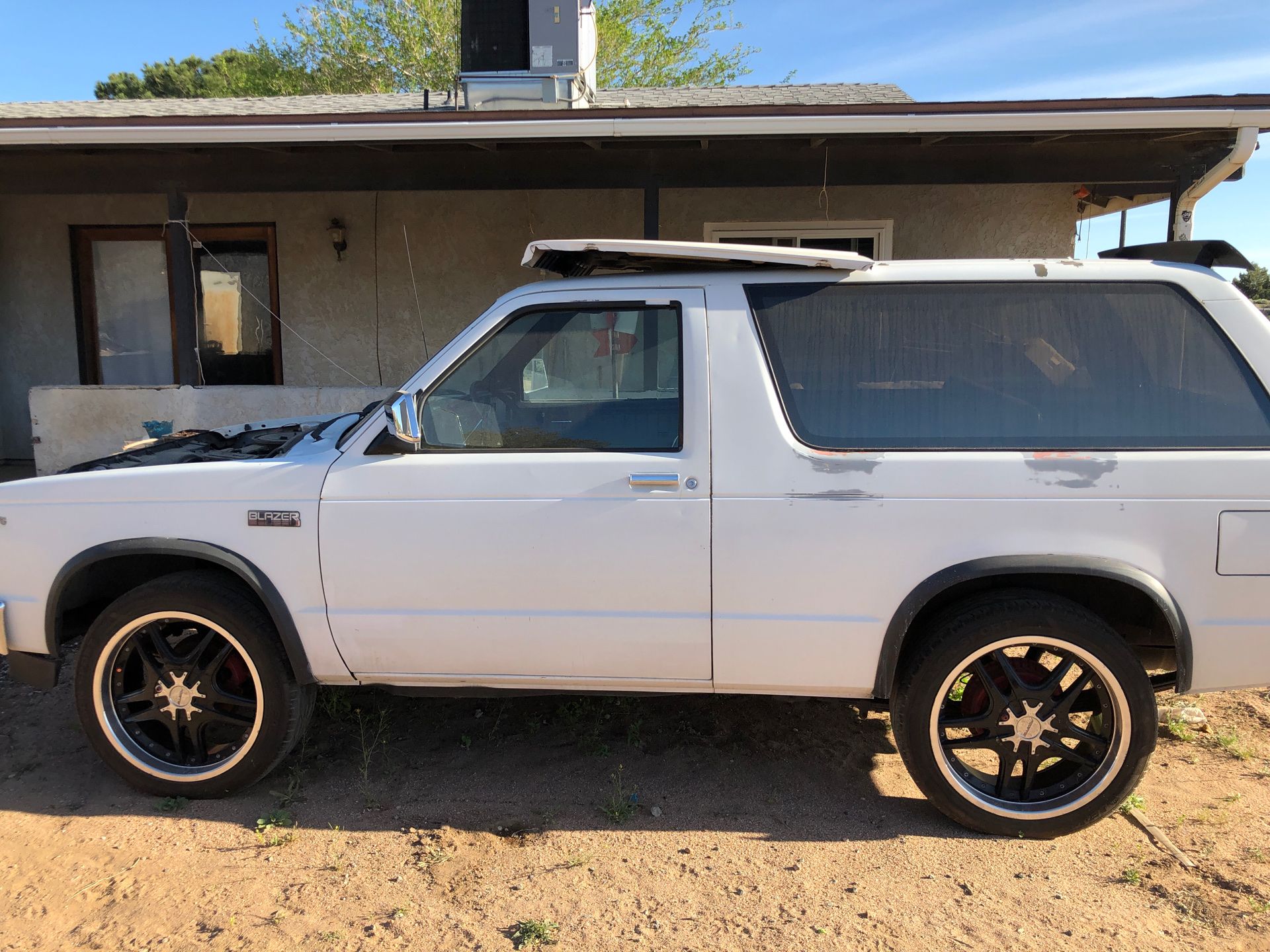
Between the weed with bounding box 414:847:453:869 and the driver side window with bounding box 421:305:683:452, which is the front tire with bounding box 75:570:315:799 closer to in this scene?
the weed with bounding box 414:847:453:869

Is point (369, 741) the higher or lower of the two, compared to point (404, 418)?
lower

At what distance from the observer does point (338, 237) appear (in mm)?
9086

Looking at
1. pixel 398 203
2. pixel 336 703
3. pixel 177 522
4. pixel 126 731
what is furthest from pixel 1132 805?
pixel 398 203

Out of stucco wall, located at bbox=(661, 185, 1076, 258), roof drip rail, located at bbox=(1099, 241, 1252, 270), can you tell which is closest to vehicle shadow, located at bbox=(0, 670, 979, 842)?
roof drip rail, located at bbox=(1099, 241, 1252, 270)

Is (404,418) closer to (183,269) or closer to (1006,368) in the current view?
(1006,368)

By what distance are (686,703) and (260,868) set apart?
76.5 inches

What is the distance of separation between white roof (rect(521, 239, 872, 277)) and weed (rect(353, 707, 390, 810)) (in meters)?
2.08

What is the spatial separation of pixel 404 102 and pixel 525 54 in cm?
219

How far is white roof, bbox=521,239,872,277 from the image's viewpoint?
9.66 feet

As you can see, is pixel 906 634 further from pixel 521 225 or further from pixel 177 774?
pixel 521 225

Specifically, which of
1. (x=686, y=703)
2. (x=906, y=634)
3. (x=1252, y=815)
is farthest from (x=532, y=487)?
(x=1252, y=815)

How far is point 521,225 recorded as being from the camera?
9.16m

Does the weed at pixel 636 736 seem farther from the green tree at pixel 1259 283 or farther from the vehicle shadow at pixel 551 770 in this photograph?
the green tree at pixel 1259 283

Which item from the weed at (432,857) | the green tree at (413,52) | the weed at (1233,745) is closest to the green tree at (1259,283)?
the green tree at (413,52)
